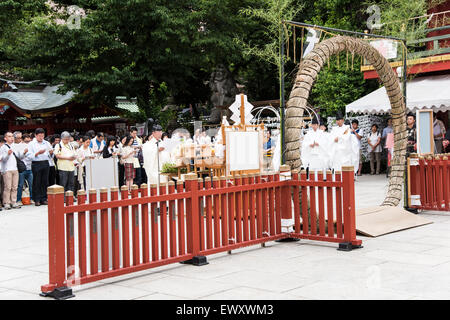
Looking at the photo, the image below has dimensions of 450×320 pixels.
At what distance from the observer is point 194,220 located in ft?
21.6

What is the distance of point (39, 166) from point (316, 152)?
7421 millimetres

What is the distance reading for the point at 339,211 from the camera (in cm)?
726

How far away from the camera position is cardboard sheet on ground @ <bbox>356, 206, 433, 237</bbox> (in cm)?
828

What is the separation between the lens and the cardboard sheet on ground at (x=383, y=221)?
27.2 ft

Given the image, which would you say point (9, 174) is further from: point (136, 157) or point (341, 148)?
point (341, 148)

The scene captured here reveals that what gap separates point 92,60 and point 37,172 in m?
12.0

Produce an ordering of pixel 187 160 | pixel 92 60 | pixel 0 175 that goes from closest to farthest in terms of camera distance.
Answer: pixel 187 160
pixel 0 175
pixel 92 60

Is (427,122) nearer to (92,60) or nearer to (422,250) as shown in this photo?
(422,250)

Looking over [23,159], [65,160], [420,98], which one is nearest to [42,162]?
[23,159]

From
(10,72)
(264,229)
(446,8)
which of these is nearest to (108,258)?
(264,229)

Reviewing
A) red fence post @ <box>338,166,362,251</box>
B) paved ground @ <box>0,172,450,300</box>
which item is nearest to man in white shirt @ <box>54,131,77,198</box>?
paved ground @ <box>0,172,450,300</box>

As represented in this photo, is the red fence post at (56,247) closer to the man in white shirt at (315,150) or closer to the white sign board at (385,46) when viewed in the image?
the white sign board at (385,46)

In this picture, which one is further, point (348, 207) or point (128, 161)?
point (128, 161)

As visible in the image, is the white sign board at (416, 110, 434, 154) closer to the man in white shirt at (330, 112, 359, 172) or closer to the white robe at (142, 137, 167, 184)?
the man in white shirt at (330, 112, 359, 172)
